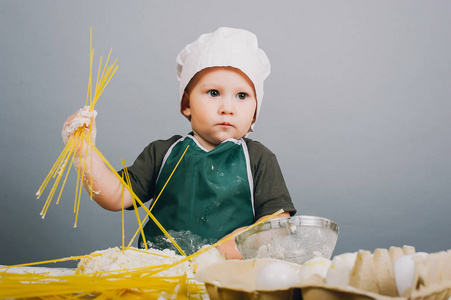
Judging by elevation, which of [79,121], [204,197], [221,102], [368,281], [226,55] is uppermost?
[226,55]

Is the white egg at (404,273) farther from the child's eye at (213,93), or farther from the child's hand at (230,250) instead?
the child's eye at (213,93)

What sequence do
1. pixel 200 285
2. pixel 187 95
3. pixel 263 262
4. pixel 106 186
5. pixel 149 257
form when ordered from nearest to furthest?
pixel 263 262 → pixel 200 285 → pixel 149 257 → pixel 106 186 → pixel 187 95

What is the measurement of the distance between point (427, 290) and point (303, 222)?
417mm

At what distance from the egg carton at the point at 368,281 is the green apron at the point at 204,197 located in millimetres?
595

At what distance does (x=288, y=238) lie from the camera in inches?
32.1

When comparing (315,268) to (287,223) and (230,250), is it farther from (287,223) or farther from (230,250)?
(230,250)

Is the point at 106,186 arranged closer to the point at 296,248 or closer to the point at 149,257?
the point at 149,257

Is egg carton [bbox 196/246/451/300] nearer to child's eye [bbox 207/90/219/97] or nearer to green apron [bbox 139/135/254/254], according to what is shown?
green apron [bbox 139/135/254/254]

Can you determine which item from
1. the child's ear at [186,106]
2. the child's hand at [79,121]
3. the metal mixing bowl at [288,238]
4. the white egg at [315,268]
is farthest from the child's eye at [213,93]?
the white egg at [315,268]

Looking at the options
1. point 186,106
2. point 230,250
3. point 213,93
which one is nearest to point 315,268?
point 230,250

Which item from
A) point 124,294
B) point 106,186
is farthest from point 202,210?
point 124,294

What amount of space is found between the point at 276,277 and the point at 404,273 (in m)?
0.12

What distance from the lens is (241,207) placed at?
44.0 inches

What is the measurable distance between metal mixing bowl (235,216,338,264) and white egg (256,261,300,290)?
0.32 m
